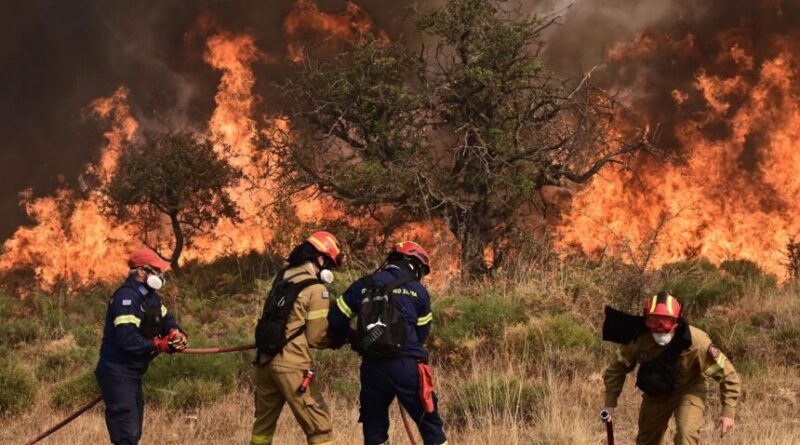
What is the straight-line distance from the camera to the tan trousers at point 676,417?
546 centimetres

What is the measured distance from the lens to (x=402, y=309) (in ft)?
19.0

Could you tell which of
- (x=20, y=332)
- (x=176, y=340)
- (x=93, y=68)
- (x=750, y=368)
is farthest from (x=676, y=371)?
(x=93, y=68)

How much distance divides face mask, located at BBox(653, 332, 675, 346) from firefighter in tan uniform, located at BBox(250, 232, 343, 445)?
7.56 feet

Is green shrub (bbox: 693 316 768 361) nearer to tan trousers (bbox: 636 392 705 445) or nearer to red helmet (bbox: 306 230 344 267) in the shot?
tan trousers (bbox: 636 392 705 445)

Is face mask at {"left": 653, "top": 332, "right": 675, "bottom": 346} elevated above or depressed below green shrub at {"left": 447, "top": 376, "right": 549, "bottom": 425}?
above

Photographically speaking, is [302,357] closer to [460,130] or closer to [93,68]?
[460,130]

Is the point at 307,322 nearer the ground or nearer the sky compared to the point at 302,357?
nearer the sky

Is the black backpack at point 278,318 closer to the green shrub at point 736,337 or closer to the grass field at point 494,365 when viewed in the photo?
the grass field at point 494,365

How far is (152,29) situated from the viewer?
90.6 ft

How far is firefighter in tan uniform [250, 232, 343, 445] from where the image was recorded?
231 inches

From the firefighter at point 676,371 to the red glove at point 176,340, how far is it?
3.22 m

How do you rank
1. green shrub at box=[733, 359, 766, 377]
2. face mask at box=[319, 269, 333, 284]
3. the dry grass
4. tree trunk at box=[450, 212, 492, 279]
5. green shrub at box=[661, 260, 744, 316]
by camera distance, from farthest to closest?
tree trunk at box=[450, 212, 492, 279] → green shrub at box=[661, 260, 744, 316] → green shrub at box=[733, 359, 766, 377] → the dry grass → face mask at box=[319, 269, 333, 284]

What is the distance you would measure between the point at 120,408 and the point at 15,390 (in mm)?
4302

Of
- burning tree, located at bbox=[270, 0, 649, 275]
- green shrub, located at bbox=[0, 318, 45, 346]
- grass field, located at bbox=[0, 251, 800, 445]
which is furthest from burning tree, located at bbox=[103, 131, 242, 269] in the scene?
green shrub, located at bbox=[0, 318, 45, 346]
